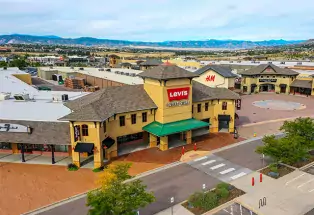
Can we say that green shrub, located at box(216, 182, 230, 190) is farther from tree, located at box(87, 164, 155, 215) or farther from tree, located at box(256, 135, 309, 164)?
tree, located at box(87, 164, 155, 215)

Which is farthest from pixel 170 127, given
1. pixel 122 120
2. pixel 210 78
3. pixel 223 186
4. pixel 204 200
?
pixel 210 78

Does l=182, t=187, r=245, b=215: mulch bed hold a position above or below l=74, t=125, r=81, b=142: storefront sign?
below

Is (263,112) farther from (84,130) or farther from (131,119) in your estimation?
(84,130)

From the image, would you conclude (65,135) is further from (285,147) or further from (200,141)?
(285,147)

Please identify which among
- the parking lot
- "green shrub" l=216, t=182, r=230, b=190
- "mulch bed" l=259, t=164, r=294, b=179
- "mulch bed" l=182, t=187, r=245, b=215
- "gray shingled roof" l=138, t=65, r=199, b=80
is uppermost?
"gray shingled roof" l=138, t=65, r=199, b=80

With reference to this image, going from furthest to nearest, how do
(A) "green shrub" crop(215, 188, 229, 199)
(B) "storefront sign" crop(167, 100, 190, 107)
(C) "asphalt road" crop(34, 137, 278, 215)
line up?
(B) "storefront sign" crop(167, 100, 190, 107), (A) "green shrub" crop(215, 188, 229, 199), (C) "asphalt road" crop(34, 137, 278, 215)

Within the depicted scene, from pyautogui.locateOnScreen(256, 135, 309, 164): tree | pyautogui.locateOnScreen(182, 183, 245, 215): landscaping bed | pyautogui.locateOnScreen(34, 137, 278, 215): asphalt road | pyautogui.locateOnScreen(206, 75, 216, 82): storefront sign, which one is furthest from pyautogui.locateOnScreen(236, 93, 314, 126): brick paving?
pyautogui.locateOnScreen(182, 183, 245, 215): landscaping bed

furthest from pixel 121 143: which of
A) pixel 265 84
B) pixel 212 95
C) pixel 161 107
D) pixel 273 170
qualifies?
pixel 265 84
